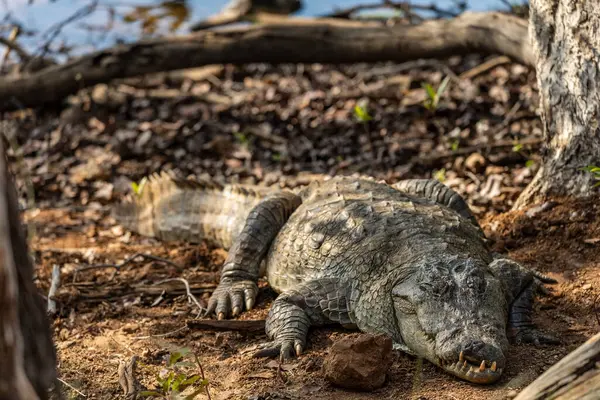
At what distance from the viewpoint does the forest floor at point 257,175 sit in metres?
3.67

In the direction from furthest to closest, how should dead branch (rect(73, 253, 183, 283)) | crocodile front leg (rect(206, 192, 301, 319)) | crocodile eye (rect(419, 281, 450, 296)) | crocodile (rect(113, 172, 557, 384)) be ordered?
dead branch (rect(73, 253, 183, 283)), crocodile front leg (rect(206, 192, 301, 319)), crocodile eye (rect(419, 281, 450, 296)), crocodile (rect(113, 172, 557, 384))

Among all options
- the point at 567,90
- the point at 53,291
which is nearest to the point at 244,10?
the point at 567,90

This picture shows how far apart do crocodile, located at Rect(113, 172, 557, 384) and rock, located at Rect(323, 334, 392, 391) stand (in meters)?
0.26

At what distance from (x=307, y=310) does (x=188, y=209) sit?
8.36 ft

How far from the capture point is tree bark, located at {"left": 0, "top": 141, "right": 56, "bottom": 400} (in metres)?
1.71

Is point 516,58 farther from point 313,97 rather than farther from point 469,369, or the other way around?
point 469,369

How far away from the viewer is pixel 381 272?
13.1ft

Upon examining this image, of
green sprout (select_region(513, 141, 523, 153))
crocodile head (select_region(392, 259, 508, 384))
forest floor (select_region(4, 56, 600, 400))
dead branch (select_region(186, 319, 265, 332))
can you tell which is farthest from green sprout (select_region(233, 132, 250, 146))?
crocodile head (select_region(392, 259, 508, 384))

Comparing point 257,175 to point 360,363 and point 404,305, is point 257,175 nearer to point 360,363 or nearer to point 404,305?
point 404,305

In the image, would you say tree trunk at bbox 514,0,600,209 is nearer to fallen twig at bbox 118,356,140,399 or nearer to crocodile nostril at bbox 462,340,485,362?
crocodile nostril at bbox 462,340,485,362

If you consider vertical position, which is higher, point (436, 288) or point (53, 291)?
point (436, 288)

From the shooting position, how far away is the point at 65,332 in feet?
14.7

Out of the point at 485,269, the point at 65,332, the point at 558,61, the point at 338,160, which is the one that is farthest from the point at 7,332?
the point at 338,160

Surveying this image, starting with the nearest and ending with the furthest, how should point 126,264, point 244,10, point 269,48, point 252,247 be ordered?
1. point 252,247
2. point 126,264
3. point 269,48
4. point 244,10
